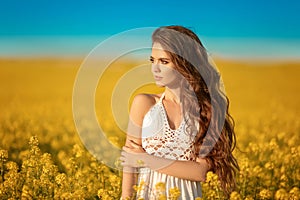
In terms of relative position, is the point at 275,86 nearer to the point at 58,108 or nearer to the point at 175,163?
the point at 58,108

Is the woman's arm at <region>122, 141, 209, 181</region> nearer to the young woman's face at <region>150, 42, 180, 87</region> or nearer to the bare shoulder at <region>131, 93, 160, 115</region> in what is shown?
the bare shoulder at <region>131, 93, 160, 115</region>

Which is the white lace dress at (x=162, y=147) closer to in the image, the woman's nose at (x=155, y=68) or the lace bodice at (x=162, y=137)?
the lace bodice at (x=162, y=137)

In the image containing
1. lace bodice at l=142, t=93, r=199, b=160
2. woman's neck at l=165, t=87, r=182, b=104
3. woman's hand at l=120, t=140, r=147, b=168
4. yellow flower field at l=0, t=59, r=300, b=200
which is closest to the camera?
woman's hand at l=120, t=140, r=147, b=168

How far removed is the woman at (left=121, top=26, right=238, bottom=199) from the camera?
3934 millimetres

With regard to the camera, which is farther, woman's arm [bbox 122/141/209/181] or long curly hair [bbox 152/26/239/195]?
long curly hair [bbox 152/26/239/195]

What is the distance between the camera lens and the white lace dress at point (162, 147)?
13.0 feet

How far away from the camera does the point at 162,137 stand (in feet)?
13.1

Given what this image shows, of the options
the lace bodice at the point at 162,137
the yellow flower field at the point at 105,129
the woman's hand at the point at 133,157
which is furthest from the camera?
the yellow flower field at the point at 105,129

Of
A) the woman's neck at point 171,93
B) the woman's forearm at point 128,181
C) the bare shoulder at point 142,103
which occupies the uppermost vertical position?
the woman's neck at point 171,93

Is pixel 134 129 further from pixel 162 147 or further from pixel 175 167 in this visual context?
pixel 175 167

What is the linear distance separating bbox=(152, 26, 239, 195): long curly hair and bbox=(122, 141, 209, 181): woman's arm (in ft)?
0.46

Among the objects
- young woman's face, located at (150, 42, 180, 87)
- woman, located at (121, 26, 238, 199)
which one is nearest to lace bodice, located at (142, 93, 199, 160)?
woman, located at (121, 26, 238, 199)

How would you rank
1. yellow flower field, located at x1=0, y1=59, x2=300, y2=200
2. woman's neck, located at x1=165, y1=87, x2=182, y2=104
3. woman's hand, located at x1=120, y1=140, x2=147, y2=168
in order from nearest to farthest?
woman's hand, located at x1=120, y1=140, x2=147, y2=168 < woman's neck, located at x1=165, y1=87, x2=182, y2=104 < yellow flower field, located at x1=0, y1=59, x2=300, y2=200

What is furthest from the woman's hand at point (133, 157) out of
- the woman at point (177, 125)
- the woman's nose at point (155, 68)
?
the woman's nose at point (155, 68)
